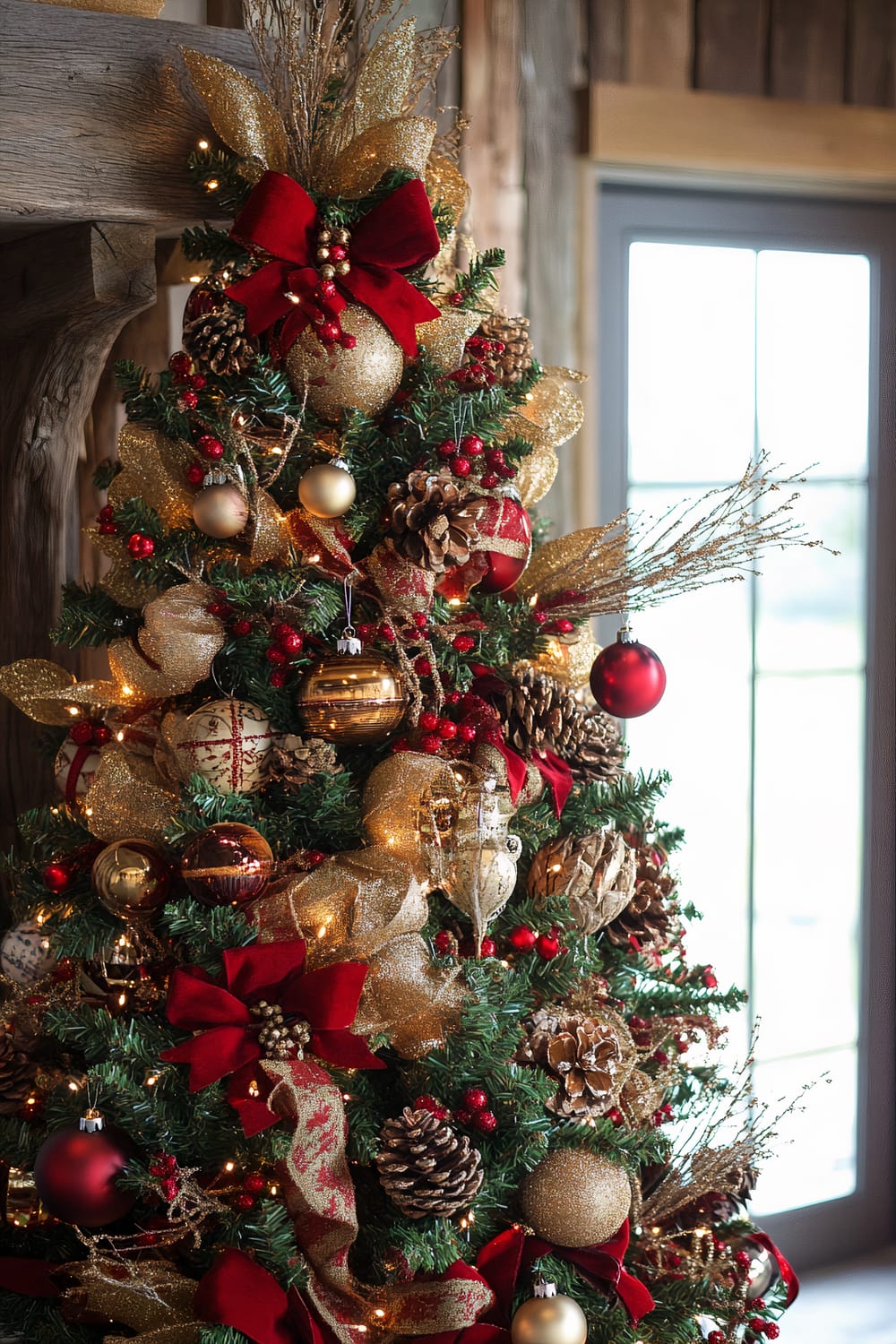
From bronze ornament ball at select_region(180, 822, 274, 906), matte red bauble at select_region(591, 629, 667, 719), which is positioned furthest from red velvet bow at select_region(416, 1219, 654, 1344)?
matte red bauble at select_region(591, 629, 667, 719)

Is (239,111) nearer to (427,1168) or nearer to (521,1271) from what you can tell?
(427,1168)

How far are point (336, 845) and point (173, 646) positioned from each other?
9.0 inches

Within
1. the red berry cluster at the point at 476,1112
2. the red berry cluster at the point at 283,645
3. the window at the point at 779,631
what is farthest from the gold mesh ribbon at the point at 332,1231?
the window at the point at 779,631

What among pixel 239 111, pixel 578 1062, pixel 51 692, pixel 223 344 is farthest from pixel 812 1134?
pixel 239 111

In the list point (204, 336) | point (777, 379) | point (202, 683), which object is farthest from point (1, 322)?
point (777, 379)

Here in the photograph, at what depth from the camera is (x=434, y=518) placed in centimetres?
110

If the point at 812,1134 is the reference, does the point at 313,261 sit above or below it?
above

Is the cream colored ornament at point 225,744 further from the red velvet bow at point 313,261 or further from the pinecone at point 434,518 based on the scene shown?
the red velvet bow at point 313,261

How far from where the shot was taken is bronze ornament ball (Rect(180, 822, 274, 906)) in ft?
3.44

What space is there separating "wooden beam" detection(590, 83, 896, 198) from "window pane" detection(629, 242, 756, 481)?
0.42 ft

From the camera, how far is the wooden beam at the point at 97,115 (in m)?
1.17

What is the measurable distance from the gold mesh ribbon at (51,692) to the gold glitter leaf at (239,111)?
0.49 meters

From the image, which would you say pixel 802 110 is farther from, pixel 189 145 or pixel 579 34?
pixel 189 145

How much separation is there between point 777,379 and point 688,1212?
134cm
